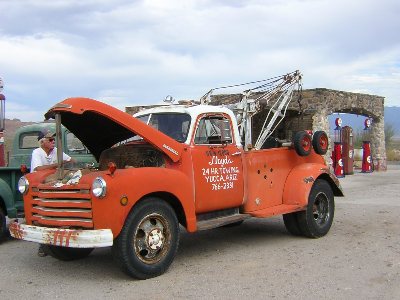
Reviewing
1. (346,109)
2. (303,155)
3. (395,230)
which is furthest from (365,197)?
(346,109)

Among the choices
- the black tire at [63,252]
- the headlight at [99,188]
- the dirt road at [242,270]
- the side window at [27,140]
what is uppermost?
the side window at [27,140]

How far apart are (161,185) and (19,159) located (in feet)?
16.2

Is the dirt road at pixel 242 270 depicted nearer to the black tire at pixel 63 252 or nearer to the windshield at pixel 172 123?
the black tire at pixel 63 252

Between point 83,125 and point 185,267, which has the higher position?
point 83,125

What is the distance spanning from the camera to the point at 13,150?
985 cm


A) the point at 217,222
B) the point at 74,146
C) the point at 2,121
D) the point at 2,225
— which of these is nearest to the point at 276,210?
the point at 217,222

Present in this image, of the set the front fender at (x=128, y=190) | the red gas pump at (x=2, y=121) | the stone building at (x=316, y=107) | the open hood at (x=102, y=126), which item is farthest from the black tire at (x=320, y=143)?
the stone building at (x=316, y=107)

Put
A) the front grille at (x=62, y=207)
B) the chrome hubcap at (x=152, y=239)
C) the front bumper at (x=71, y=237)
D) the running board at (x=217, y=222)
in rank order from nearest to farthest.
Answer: the front bumper at (x=71, y=237)
the front grille at (x=62, y=207)
the chrome hubcap at (x=152, y=239)
the running board at (x=217, y=222)

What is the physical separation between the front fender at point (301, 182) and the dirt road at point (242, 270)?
65 cm

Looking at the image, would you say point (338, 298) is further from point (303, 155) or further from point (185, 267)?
point (303, 155)

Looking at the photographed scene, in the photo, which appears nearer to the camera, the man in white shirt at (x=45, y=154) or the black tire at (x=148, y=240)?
the black tire at (x=148, y=240)

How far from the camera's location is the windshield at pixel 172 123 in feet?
21.6

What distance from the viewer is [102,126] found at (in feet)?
22.1

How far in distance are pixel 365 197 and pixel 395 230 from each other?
4924mm
